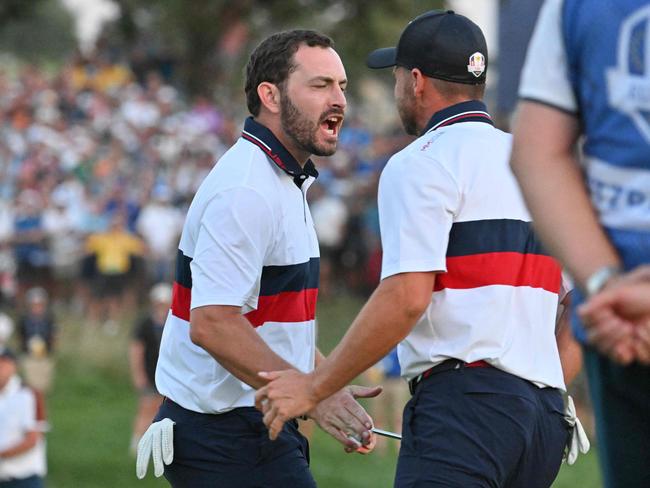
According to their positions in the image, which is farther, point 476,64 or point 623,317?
point 476,64

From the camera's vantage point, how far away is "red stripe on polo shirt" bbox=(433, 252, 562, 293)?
4.26 metres

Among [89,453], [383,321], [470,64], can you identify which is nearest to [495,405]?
[383,321]

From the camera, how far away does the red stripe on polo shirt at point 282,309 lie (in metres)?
4.74

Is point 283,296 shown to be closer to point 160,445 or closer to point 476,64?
point 160,445

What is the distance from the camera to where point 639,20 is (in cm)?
263

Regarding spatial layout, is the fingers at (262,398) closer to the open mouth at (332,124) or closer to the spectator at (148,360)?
the open mouth at (332,124)

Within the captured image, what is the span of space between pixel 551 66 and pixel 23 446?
831 centimetres

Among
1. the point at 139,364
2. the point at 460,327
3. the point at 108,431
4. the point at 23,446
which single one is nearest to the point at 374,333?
the point at 460,327

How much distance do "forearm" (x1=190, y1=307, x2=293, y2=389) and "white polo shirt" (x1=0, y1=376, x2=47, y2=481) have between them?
6.29 m

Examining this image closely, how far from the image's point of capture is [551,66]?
276 cm

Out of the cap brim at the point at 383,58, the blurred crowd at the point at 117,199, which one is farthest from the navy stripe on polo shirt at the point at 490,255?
the blurred crowd at the point at 117,199

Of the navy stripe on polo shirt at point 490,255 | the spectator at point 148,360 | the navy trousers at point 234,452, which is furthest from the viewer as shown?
the spectator at point 148,360

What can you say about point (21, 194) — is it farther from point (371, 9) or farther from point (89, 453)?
point (371, 9)

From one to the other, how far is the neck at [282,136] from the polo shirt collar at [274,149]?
0.02m
